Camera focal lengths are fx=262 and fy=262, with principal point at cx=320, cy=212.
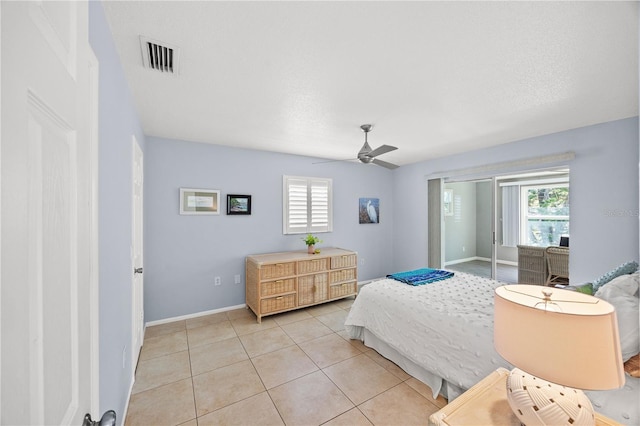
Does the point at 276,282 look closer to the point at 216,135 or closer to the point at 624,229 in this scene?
the point at 216,135

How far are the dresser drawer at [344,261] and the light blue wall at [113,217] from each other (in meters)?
2.71

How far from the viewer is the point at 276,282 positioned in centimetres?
368

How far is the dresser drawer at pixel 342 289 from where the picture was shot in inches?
165

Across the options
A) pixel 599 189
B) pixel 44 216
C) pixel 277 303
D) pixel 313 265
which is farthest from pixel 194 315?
pixel 599 189

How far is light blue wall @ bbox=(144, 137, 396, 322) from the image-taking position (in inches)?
137

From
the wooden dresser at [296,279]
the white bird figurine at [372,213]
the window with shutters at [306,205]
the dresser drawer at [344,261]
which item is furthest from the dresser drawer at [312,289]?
the white bird figurine at [372,213]

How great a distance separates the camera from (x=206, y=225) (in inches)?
150

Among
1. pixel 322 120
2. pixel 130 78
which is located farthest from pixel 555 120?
pixel 130 78

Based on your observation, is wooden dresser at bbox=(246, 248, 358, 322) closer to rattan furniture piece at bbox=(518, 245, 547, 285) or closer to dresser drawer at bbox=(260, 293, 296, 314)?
dresser drawer at bbox=(260, 293, 296, 314)

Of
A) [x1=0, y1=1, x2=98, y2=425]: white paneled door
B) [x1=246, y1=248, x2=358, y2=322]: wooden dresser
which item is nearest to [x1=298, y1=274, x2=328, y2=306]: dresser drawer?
[x1=246, y1=248, x2=358, y2=322]: wooden dresser

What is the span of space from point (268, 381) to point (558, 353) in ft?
7.10

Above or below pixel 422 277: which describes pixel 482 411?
below

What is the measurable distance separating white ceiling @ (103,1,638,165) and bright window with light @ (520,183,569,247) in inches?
97.6

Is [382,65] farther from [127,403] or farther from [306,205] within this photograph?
[127,403]
